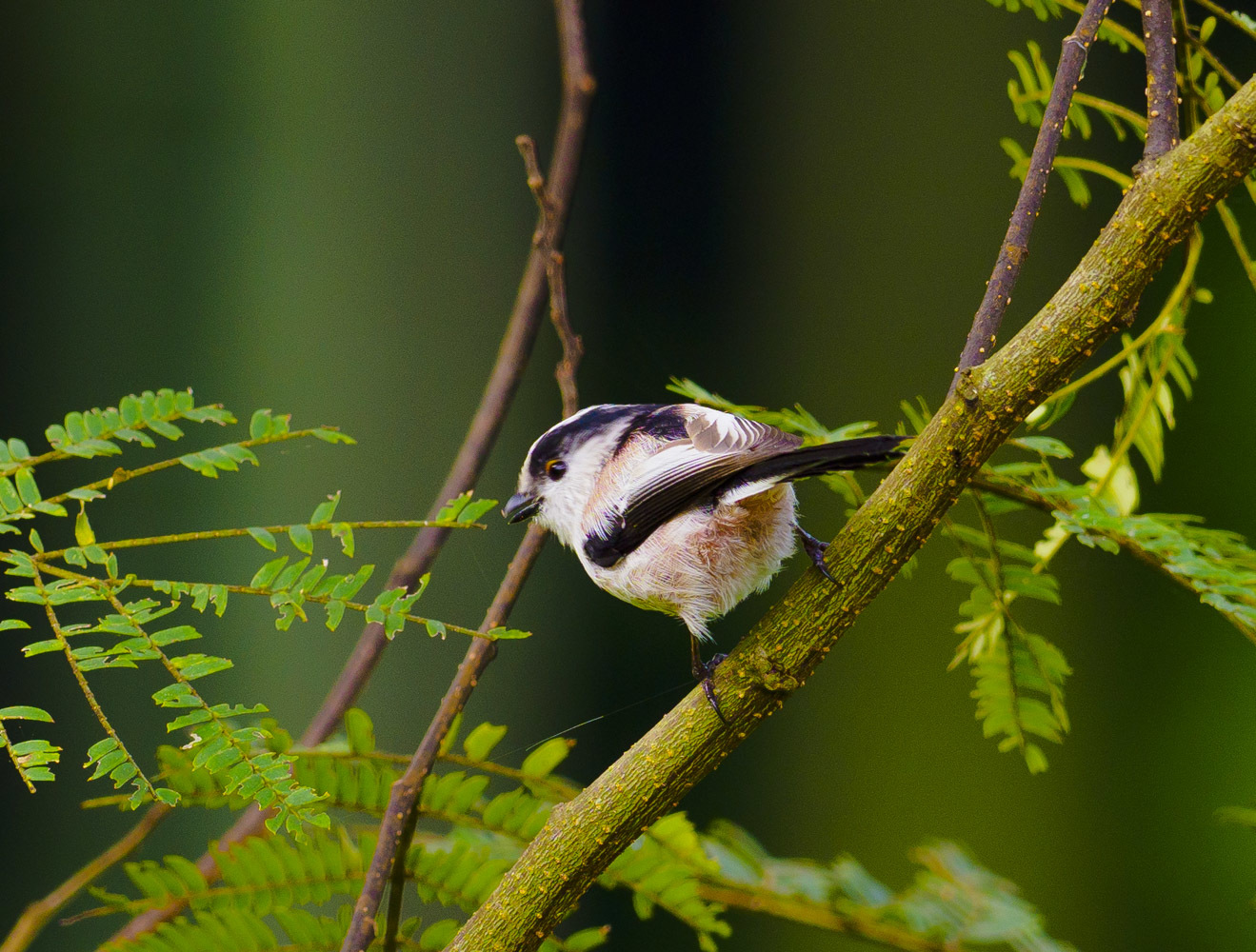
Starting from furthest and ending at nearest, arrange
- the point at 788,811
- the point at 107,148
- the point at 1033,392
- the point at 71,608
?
the point at 788,811, the point at 107,148, the point at 71,608, the point at 1033,392

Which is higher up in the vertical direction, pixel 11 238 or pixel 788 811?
pixel 11 238

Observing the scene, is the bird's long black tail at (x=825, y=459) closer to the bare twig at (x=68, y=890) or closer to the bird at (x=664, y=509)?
the bird at (x=664, y=509)

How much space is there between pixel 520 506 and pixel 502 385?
151mm

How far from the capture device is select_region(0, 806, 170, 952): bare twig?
1.77ft

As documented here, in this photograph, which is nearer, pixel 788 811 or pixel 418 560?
pixel 418 560

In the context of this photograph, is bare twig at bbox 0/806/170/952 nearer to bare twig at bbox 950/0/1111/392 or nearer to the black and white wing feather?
the black and white wing feather

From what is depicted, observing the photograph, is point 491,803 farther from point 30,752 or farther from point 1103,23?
point 1103,23

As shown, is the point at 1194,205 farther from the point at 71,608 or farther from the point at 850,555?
the point at 71,608

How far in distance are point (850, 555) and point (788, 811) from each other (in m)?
0.47

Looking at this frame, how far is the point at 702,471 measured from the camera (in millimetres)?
390

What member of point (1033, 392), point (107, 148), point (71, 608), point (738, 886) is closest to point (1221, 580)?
point (1033, 392)

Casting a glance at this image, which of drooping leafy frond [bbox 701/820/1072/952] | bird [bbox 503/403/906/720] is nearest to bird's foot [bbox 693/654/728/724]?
bird [bbox 503/403/906/720]

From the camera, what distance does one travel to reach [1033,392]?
33cm

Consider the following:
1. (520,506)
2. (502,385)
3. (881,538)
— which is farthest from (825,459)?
(502,385)
